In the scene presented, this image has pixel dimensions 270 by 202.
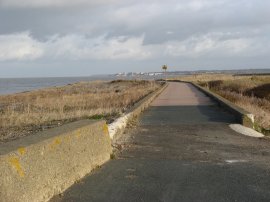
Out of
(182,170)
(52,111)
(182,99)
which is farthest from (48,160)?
(182,99)

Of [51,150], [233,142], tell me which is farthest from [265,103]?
[51,150]

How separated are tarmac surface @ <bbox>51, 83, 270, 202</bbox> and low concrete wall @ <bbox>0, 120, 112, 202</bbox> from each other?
21 centimetres

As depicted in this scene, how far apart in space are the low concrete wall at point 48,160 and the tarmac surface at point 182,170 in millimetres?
210

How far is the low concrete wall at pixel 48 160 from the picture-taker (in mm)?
4980

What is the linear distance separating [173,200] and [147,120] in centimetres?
958

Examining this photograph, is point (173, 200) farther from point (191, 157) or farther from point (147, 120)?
point (147, 120)

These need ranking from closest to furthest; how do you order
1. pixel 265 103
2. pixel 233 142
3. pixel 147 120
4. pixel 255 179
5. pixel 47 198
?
pixel 47 198
pixel 255 179
pixel 233 142
pixel 147 120
pixel 265 103

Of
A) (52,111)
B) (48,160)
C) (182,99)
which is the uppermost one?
(48,160)

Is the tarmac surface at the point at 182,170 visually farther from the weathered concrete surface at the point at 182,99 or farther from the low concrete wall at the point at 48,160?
the weathered concrete surface at the point at 182,99

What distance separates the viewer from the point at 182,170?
777 cm

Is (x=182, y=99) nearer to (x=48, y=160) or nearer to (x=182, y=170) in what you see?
(x=182, y=170)

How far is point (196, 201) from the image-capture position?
5.94 meters

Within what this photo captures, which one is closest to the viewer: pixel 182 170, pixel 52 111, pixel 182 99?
pixel 182 170

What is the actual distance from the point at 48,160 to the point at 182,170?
2.68 m
